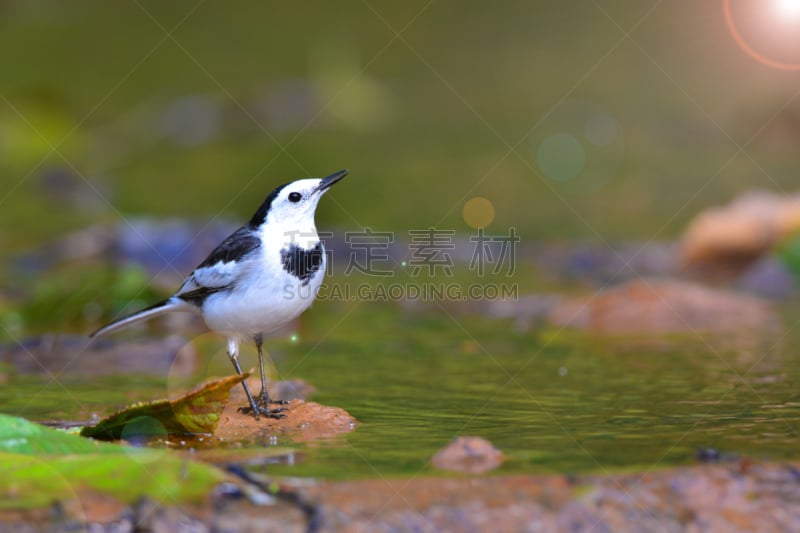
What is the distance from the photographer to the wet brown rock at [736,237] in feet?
29.0

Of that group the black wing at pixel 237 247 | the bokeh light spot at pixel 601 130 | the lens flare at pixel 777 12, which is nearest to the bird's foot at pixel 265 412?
the black wing at pixel 237 247

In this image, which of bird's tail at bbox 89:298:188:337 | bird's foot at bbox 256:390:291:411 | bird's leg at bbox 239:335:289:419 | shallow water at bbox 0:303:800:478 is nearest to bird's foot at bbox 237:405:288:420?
bird's leg at bbox 239:335:289:419

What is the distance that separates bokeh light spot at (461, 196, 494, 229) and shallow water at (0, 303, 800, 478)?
410 cm

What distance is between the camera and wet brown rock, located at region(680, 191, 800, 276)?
8844 mm

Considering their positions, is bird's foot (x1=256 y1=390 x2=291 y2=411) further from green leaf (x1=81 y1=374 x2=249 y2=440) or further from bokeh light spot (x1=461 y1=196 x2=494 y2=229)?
bokeh light spot (x1=461 y1=196 x2=494 y2=229)

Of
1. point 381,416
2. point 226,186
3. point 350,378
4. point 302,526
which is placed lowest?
point 302,526

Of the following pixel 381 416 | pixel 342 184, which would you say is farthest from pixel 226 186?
pixel 381 416

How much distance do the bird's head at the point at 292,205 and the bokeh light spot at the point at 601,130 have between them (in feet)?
33.3

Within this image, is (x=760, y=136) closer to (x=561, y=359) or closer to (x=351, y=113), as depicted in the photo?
(x=351, y=113)

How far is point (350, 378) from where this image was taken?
5133 millimetres

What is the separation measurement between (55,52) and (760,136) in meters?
10.5

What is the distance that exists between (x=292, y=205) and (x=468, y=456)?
2082mm

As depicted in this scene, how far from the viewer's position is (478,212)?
1146cm

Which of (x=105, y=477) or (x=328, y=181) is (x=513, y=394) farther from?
(x=105, y=477)
